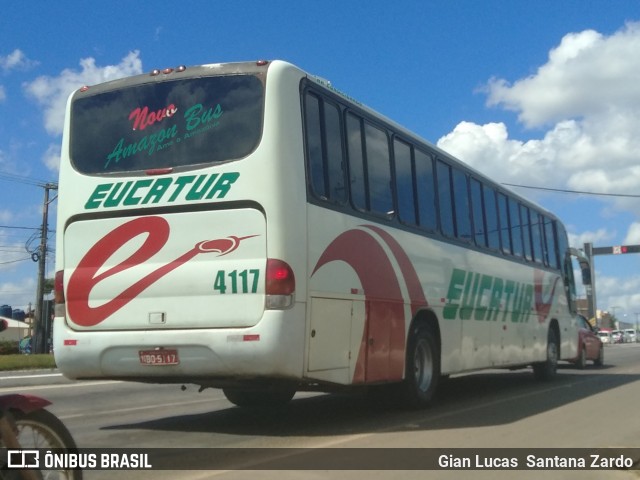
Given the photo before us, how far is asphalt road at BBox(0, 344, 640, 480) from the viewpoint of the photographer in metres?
6.96

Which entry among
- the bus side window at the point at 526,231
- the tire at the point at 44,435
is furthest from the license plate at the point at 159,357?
the bus side window at the point at 526,231

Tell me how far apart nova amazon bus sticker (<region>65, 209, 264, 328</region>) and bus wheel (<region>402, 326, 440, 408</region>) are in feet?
10.8

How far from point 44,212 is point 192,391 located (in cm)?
3335

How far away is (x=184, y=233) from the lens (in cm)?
801

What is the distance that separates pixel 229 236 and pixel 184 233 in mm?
526

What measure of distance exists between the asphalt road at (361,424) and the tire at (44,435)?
5.51ft

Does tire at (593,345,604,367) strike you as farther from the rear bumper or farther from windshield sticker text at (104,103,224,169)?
windshield sticker text at (104,103,224,169)

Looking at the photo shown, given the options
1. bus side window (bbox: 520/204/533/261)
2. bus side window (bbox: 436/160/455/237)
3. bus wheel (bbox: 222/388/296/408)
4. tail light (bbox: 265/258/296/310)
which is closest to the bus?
tail light (bbox: 265/258/296/310)

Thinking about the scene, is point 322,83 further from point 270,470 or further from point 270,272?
point 270,470

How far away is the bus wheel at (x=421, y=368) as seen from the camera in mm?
10219

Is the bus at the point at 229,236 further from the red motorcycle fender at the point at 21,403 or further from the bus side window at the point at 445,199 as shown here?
the red motorcycle fender at the point at 21,403

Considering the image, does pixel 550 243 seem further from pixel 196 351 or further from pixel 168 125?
pixel 196 351

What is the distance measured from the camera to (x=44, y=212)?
4503cm

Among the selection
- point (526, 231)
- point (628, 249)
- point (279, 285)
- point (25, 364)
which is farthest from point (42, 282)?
point (628, 249)
